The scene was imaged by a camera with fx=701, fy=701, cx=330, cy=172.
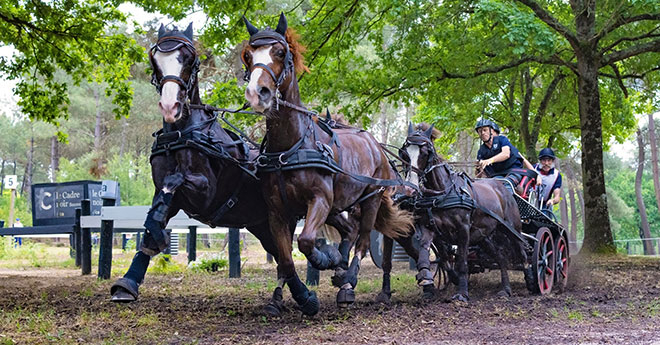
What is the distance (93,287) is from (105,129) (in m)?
37.8

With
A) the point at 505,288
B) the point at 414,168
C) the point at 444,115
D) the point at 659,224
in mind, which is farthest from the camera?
the point at 659,224

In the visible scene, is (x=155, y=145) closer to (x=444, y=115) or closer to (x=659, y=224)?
(x=444, y=115)

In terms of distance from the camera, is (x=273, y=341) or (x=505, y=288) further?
(x=505, y=288)

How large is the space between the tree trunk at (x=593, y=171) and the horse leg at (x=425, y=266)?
30.2 ft

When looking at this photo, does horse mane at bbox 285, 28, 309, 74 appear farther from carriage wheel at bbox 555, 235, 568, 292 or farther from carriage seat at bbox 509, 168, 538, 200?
carriage wheel at bbox 555, 235, 568, 292

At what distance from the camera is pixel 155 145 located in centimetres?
665

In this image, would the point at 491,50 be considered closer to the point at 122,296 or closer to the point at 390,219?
the point at 390,219

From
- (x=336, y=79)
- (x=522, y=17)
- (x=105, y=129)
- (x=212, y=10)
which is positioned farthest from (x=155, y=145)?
(x=105, y=129)

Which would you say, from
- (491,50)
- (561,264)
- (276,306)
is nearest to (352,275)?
(276,306)

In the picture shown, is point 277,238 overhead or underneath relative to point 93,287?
overhead

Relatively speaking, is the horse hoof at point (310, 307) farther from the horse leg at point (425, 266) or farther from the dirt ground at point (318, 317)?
the horse leg at point (425, 266)

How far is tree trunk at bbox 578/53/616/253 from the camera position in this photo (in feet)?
55.1

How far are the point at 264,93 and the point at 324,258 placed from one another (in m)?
1.86

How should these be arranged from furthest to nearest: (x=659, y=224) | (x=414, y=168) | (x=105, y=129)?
(x=659, y=224) < (x=105, y=129) < (x=414, y=168)
